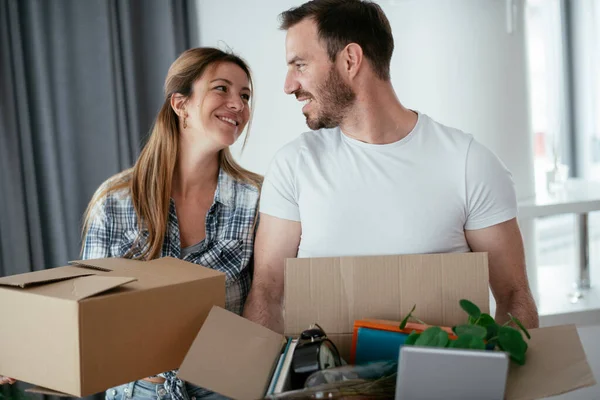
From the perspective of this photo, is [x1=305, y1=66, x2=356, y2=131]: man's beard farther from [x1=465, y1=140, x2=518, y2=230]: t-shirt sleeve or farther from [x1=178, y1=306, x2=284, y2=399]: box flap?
[x1=178, y1=306, x2=284, y2=399]: box flap

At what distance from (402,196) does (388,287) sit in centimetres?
33

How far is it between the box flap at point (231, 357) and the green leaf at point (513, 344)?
0.39m

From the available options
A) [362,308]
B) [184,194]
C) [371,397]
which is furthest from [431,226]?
[184,194]

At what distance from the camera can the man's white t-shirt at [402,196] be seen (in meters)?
1.45

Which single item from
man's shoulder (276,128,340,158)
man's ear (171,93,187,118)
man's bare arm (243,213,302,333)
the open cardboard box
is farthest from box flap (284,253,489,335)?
man's ear (171,93,187,118)

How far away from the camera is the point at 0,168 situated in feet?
7.50

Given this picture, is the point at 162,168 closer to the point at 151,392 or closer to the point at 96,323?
the point at 151,392

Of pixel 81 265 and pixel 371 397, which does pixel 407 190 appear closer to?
Answer: pixel 371 397

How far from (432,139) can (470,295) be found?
18.4 inches

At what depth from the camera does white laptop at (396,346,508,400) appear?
873 mm

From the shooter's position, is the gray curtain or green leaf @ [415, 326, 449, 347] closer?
green leaf @ [415, 326, 449, 347]

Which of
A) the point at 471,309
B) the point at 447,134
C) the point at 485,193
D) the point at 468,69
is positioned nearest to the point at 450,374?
the point at 471,309

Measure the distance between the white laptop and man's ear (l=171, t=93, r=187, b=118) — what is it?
1177mm

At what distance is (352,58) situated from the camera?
1569 mm
